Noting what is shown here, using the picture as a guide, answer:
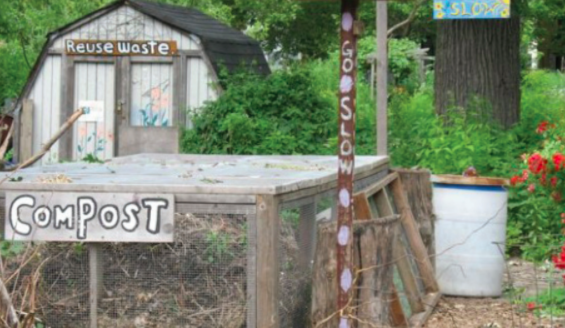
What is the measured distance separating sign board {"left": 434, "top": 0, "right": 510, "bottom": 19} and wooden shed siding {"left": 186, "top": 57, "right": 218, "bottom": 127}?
4697mm

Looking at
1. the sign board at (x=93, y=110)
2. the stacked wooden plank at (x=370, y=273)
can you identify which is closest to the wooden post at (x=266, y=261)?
the stacked wooden plank at (x=370, y=273)

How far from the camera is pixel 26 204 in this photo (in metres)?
5.92

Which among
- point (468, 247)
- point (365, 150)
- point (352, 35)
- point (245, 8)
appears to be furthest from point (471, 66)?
point (245, 8)

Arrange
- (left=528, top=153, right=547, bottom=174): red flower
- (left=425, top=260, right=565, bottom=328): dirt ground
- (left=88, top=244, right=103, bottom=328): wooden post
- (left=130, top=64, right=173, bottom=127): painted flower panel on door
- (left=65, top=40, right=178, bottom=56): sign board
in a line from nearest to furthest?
1. (left=88, top=244, right=103, bottom=328): wooden post
2. (left=425, top=260, right=565, bottom=328): dirt ground
3. (left=528, top=153, right=547, bottom=174): red flower
4. (left=65, top=40, right=178, bottom=56): sign board
5. (left=130, top=64, right=173, bottom=127): painted flower panel on door

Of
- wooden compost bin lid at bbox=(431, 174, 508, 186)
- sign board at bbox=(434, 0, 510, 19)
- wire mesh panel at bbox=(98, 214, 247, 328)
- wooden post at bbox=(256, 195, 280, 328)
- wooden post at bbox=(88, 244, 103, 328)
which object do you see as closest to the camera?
wooden post at bbox=(256, 195, 280, 328)

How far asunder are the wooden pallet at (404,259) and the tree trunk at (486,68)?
430 centimetres

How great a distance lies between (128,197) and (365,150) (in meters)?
8.15

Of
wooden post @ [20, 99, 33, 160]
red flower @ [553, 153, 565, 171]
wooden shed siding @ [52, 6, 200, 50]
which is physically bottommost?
red flower @ [553, 153, 565, 171]

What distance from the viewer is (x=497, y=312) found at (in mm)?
8844

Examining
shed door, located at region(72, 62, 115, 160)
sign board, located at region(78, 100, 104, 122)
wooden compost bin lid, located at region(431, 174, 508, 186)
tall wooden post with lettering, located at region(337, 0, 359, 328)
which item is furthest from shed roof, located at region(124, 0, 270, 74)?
tall wooden post with lettering, located at region(337, 0, 359, 328)

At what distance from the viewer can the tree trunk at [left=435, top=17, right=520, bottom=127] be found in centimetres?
1303

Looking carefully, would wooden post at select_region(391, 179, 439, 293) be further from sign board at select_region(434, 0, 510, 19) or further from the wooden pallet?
sign board at select_region(434, 0, 510, 19)

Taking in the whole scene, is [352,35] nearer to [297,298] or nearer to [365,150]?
[297,298]

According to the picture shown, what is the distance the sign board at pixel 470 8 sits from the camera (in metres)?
11.6
